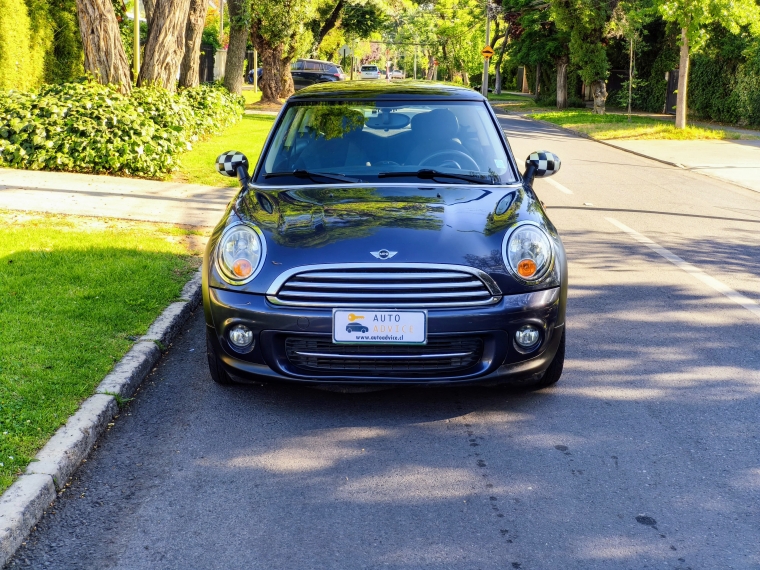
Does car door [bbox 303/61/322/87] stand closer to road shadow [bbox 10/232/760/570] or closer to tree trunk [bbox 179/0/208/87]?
tree trunk [bbox 179/0/208/87]

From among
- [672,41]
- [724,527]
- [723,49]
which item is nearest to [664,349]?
[724,527]

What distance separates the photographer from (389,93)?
599cm

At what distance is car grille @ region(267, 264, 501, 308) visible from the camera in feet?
13.9

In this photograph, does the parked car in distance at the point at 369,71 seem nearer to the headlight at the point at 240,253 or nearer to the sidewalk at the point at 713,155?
the sidewalk at the point at 713,155

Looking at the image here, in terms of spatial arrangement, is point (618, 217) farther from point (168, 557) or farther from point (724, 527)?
point (168, 557)

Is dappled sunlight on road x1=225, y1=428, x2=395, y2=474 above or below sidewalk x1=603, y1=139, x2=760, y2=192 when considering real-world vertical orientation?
below

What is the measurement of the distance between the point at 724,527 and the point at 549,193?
1016 centimetres

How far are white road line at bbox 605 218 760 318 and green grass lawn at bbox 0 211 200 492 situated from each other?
429 centimetres

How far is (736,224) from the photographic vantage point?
10.9 m

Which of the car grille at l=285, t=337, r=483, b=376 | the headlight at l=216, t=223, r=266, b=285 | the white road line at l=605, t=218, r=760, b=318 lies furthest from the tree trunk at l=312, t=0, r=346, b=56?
the car grille at l=285, t=337, r=483, b=376

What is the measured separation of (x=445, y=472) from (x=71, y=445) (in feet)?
5.28

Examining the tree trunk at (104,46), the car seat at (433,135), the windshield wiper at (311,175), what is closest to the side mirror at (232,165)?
the windshield wiper at (311,175)

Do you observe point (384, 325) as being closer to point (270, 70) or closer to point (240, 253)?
point (240, 253)

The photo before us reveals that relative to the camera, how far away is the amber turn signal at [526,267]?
4.42 m
